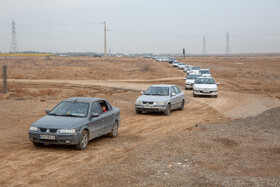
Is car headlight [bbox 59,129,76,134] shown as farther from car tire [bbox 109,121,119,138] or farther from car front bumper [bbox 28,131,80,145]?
car tire [bbox 109,121,119,138]

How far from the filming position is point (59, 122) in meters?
10.7

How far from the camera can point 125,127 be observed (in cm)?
1508

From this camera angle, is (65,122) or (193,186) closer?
(193,186)

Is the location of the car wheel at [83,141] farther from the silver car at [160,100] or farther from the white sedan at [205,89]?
the white sedan at [205,89]

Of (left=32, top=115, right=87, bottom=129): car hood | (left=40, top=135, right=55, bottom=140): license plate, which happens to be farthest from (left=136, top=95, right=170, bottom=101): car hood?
(left=40, top=135, right=55, bottom=140): license plate

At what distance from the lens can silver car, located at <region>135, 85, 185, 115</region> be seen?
1838 cm

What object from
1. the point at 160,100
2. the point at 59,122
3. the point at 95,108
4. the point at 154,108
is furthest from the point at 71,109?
the point at 160,100

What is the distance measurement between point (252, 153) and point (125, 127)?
5.74 metres

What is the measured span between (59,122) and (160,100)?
8458 millimetres

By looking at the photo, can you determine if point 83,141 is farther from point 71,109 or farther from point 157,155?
point 157,155

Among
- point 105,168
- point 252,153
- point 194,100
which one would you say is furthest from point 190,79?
point 105,168

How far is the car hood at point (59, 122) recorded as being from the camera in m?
10.5

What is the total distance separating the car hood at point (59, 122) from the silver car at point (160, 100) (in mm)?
7603

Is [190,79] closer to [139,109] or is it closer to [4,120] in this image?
[139,109]
